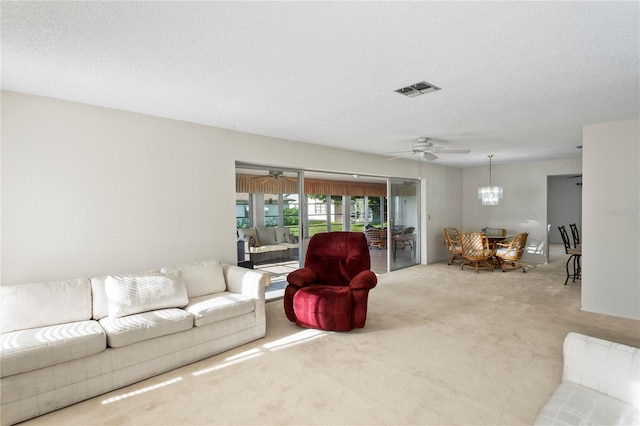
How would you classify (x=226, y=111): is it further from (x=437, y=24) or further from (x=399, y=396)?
(x=399, y=396)

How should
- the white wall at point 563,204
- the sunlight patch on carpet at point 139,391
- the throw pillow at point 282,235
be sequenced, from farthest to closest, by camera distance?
1. the white wall at point 563,204
2. the throw pillow at point 282,235
3. the sunlight patch on carpet at point 139,391

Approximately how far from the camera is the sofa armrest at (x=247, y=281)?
344 centimetres

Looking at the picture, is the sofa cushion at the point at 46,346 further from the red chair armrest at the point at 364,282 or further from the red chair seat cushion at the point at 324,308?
the red chair armrest at the point at 364,282

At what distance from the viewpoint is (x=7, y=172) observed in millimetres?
2834

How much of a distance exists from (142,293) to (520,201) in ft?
26.2

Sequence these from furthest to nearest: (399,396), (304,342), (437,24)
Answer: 1. (304,342)
2. (399,396)
3. (437,24)

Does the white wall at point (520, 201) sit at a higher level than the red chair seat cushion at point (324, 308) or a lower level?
higher

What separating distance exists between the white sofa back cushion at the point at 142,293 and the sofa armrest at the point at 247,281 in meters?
0.58

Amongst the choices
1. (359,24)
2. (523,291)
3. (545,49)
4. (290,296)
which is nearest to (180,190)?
(290,296)

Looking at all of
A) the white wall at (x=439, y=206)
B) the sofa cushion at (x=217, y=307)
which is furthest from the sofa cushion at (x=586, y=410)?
the white wall at (x=439, y=206)

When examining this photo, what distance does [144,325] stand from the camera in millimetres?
2668

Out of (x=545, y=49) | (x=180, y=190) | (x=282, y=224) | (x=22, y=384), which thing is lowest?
(x=22, y=384)

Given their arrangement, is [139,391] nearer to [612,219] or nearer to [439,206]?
[612,219]

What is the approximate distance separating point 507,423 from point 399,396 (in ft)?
2.21
